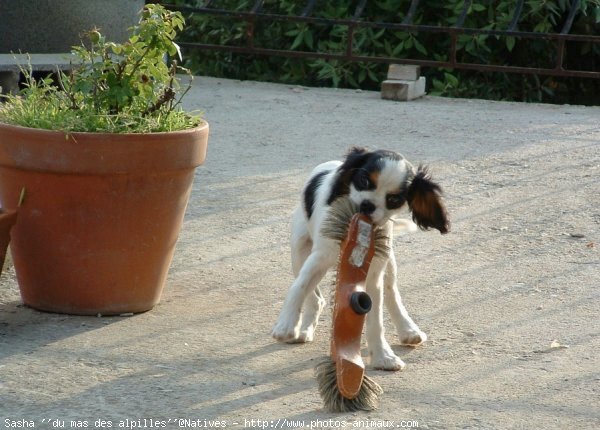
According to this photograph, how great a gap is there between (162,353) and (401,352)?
96 centimetres

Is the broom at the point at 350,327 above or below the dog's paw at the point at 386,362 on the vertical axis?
above

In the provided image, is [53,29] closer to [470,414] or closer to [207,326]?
[207,326]

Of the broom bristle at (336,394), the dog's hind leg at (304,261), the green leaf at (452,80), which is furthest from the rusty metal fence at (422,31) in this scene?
the broom bristle at (336,394)

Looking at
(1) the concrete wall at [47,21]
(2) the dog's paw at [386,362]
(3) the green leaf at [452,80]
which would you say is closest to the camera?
(2) the dog's paw at [386,362]

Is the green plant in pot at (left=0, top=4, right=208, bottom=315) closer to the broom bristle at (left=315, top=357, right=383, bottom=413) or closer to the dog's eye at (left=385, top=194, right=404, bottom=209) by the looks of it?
the dog's eye at (left=385, top=194, right=404, bottom=209)

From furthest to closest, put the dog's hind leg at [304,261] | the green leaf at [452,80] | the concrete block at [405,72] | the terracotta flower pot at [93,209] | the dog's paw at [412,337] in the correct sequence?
the green leaf at [452,80] → the concrete block at [405,72] → the dog's hind leg at [304,261] → the dog's paw at [412,337] → the terracotta flower pot at [93,209]

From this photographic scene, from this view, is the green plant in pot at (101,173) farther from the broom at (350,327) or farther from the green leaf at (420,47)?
the green leaf at (420,47)

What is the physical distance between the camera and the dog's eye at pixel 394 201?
395 centimetres

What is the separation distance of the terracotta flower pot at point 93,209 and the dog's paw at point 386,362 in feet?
3.50

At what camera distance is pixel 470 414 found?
3668 mm

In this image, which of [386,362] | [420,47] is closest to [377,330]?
[386,362]

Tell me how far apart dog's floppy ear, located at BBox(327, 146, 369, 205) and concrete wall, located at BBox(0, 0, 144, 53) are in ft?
18.1

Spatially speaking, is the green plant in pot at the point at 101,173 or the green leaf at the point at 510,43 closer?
the green plant in pot at the point at 101,173

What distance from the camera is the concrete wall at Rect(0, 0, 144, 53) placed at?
9008 mm
